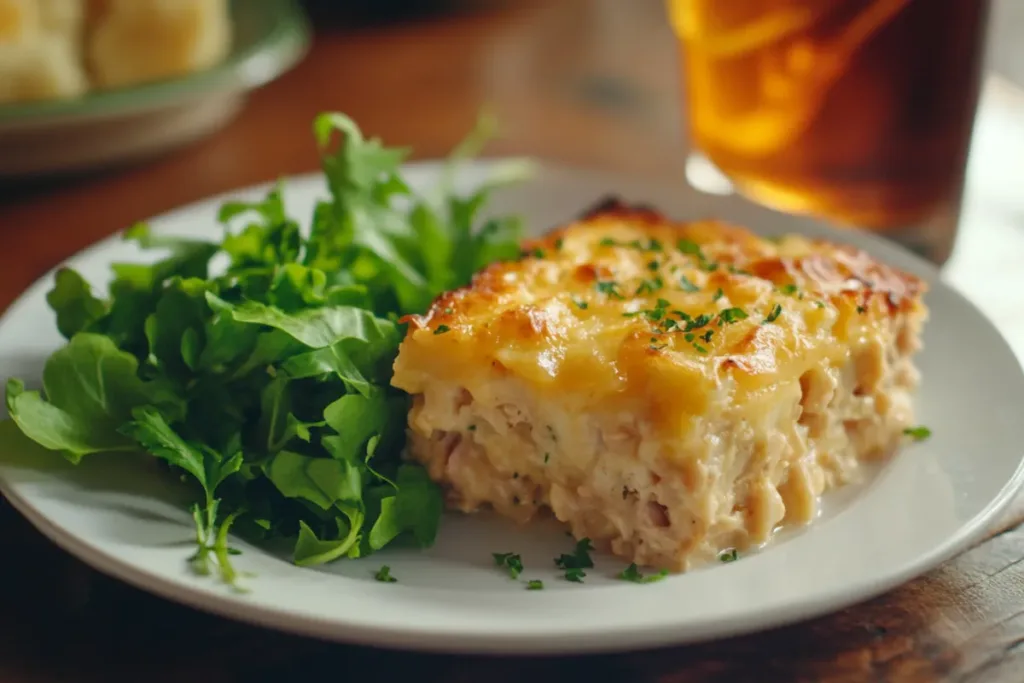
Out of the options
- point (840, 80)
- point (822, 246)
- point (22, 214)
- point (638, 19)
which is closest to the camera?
point (822, 246)

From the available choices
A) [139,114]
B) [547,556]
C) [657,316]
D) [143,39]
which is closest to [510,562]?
[547,556]

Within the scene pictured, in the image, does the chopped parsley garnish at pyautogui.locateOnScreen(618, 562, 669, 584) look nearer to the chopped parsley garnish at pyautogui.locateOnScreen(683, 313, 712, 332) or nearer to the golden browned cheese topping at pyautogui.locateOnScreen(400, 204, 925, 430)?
the golden browned cheese topping at pyautogui.locateOnScreen(400, 204, 925, 430)

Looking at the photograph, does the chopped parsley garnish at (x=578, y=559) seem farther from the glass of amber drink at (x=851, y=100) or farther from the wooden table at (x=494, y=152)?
the glass of amber drink at (x=851, y=100)

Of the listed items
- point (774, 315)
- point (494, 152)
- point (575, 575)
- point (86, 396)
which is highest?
point (774, 315)

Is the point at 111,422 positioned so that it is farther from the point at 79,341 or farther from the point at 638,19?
the point at 638,19

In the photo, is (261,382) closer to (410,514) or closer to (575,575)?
(410,514)

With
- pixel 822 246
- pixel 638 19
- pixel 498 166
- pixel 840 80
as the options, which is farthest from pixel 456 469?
pixel 638 19
